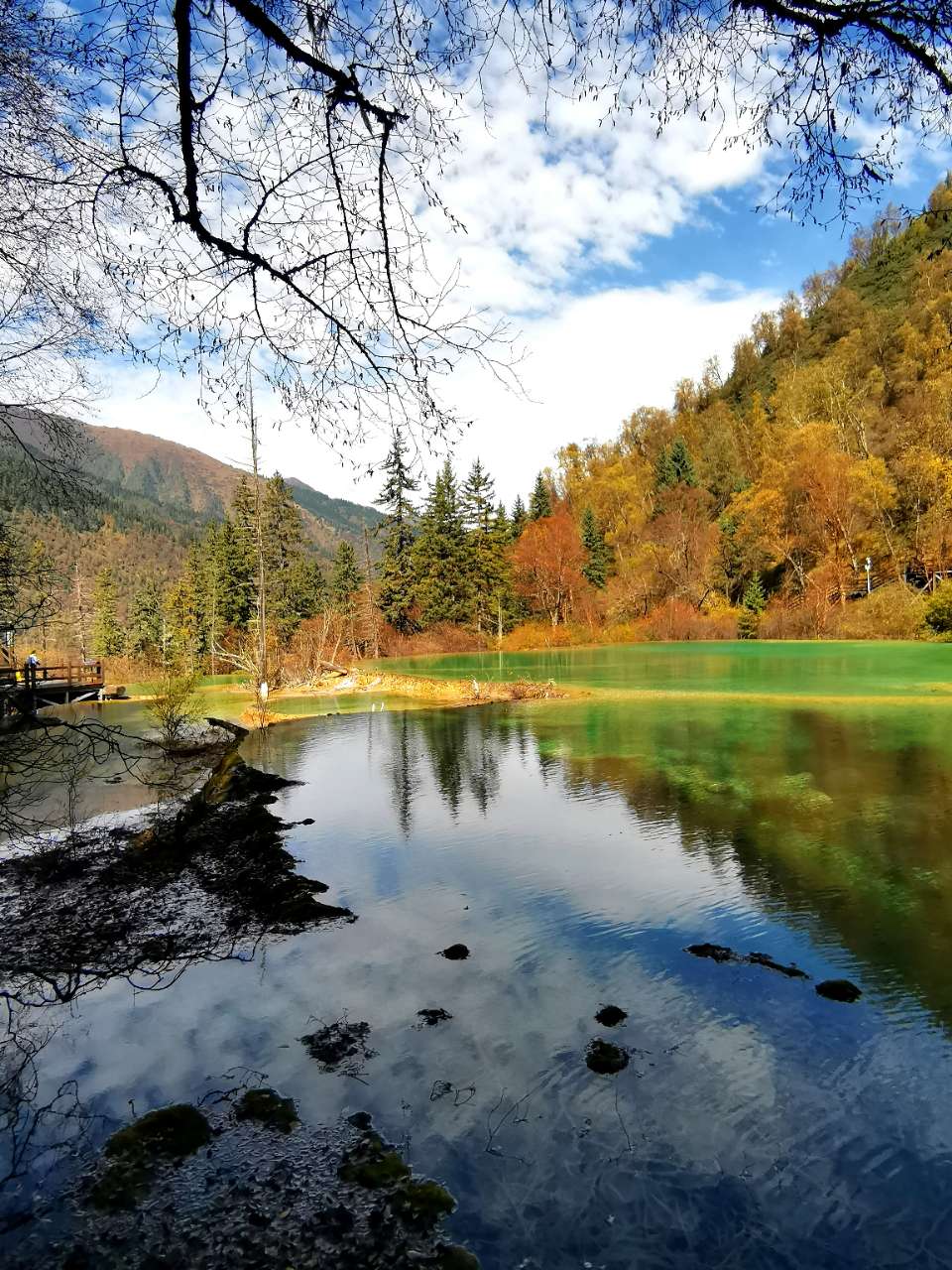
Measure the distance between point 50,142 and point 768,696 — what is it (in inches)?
895

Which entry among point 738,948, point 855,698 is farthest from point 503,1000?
point 855,698

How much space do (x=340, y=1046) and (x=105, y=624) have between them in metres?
64.0

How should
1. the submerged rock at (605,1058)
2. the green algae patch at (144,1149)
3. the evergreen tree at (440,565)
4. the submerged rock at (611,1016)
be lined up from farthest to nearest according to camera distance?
the evergreen tree at (440,565) → the submerged rock at (611,1016) → the submerged rock at (605,1058) → the green algae patch at (144,1149)

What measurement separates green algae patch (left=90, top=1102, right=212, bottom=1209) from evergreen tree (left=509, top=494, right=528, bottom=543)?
6150cm

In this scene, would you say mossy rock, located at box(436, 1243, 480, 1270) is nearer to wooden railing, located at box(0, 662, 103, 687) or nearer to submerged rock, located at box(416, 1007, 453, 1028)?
submerged rock, located at box(416, 1007, 453, 1028)

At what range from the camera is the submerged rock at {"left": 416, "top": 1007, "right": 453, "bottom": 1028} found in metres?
4.90

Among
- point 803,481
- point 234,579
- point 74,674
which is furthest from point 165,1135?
point 803,481

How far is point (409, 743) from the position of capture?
17.5 metres

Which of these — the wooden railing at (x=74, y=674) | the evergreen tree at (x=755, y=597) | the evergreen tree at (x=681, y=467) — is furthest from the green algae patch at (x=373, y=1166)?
the evergreen tree at (x=681, y=467)

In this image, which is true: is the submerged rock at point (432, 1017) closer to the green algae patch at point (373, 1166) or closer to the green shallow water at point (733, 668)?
the green algae patch at point (373, 1166)

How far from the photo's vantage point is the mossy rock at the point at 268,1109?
3.89m

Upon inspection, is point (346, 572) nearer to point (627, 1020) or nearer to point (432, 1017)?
point (432, 1017)

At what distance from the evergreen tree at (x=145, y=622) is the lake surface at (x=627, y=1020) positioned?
51.4 m

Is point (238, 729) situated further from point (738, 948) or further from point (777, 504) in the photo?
point (777, 504)
